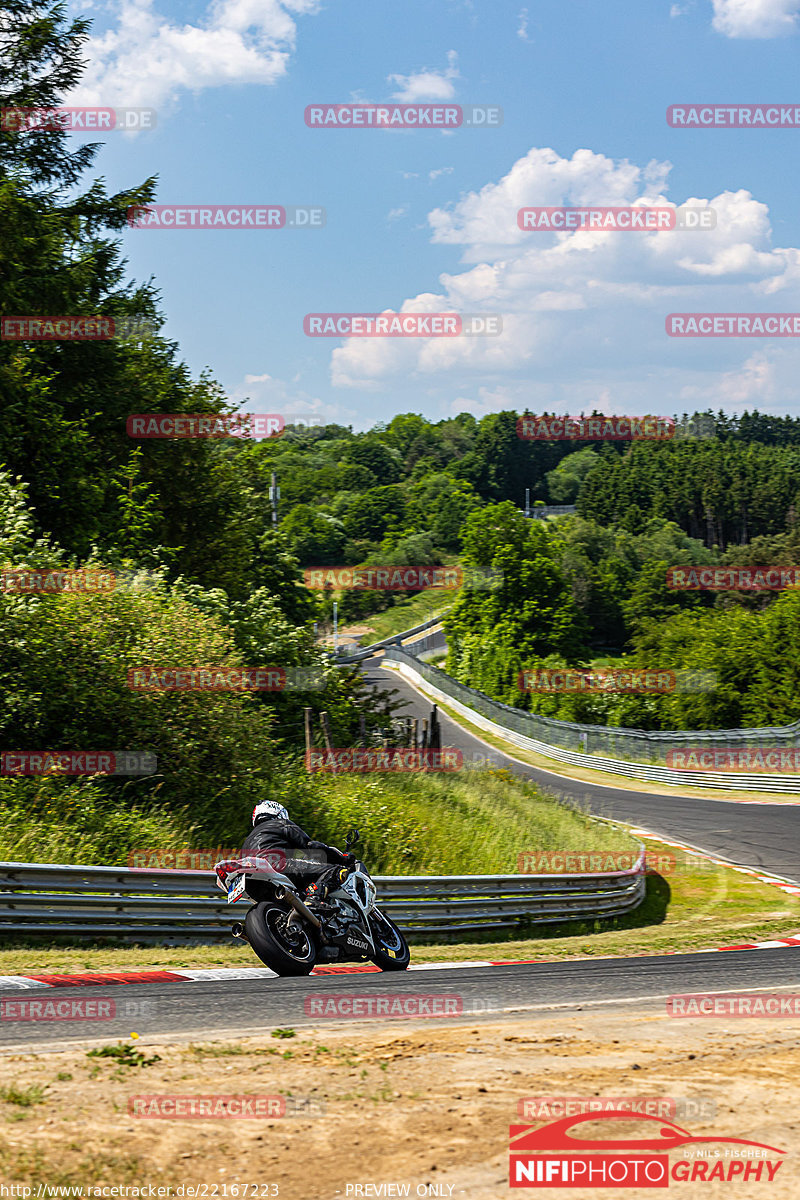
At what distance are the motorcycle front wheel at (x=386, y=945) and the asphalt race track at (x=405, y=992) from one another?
0.42 ft

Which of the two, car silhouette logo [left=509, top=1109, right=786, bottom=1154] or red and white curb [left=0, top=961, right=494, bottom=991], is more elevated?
car silhouette logo [left=509, top=1109, right=786, bottom=1154]

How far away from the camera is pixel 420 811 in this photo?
57.9 ft

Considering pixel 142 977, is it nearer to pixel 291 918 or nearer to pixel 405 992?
pixel 291 918

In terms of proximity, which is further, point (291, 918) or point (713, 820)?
point (713, 820)

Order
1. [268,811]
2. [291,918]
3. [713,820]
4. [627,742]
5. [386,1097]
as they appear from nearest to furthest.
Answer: [386,1097] → [291,918] → [268,811] → [713,820] → [627,742]

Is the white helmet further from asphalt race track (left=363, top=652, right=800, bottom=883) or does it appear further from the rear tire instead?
asphalt race track (left=363, top=652, right=800, bottom=883)

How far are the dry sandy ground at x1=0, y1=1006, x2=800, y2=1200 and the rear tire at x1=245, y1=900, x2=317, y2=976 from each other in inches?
38.1

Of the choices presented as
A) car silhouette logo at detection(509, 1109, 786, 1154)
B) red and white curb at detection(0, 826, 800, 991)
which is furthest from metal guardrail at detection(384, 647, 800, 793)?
car silhouette logo at detection(509, 1109, 786, 1154)

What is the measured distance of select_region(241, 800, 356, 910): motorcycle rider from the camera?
8.12 metres

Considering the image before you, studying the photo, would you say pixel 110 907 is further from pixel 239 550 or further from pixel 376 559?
pixel 376 559

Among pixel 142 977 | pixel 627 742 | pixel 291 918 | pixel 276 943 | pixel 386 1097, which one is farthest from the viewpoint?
pixel 627 742

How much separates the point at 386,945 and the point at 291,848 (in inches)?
72.0

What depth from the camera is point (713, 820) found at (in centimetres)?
2731

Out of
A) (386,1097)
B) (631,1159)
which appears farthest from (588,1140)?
(386,1097)
